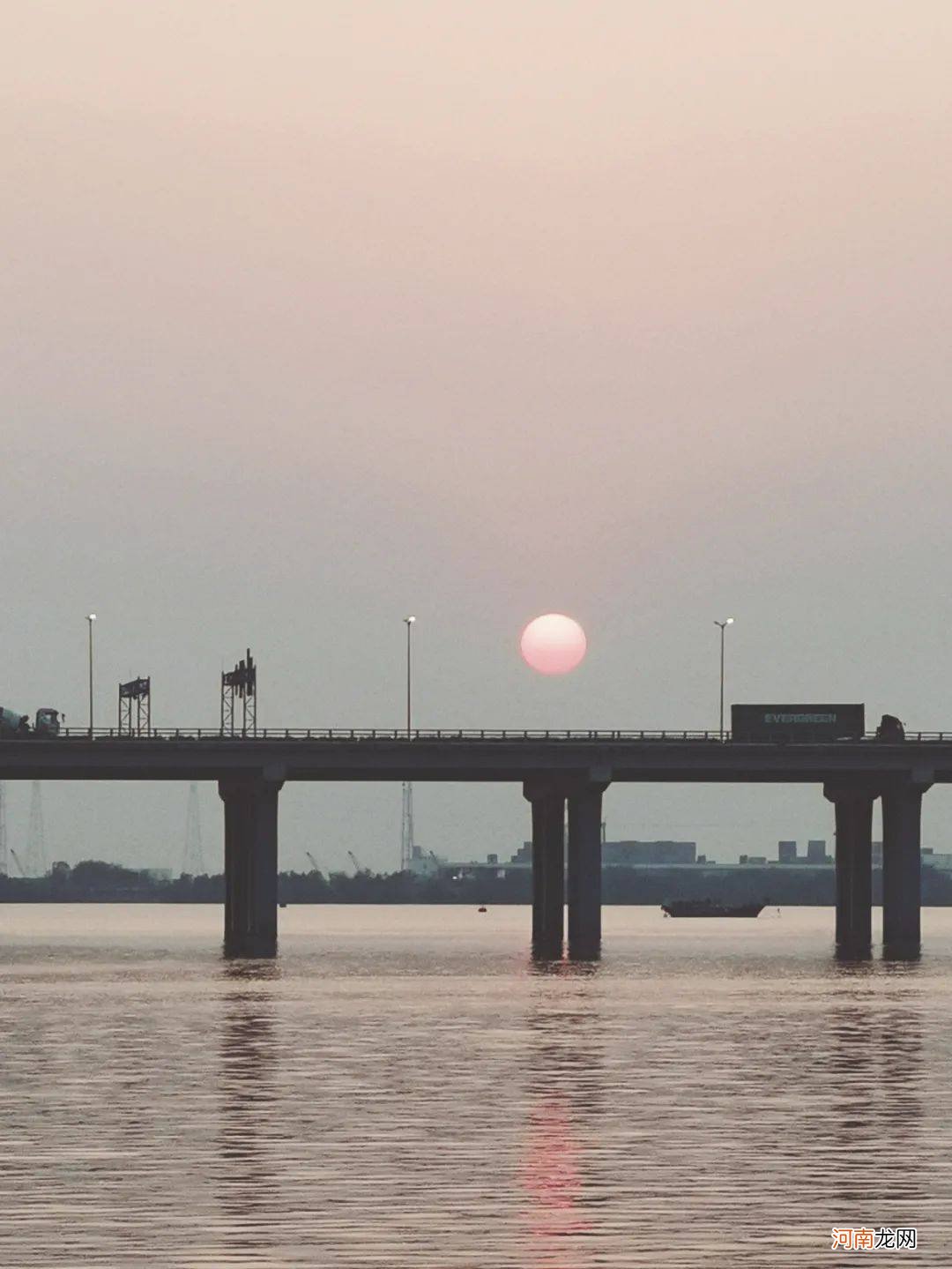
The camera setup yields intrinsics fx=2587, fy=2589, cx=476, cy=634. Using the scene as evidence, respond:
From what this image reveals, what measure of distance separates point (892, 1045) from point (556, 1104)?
22.6m

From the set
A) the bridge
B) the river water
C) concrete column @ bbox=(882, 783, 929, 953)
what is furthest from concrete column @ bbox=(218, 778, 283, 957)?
the river water

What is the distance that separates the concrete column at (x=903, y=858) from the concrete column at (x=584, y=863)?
20.7 metres

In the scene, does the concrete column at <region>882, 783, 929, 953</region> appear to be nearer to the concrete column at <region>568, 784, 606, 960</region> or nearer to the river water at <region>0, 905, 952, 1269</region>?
the concrete column at <region>568, 784, 606, 960</region>

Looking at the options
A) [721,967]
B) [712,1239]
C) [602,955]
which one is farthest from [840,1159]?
[602,955]

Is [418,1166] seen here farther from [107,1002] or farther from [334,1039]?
[107,1002]

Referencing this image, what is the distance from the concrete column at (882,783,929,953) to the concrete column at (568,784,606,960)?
20723mm

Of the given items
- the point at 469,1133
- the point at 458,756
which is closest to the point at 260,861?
the point at 458,756

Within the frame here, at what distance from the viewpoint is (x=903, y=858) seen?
598 feet

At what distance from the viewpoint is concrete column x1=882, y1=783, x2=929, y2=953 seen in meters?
182

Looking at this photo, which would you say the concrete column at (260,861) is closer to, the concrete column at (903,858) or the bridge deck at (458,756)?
the bridge deck at (458,756)

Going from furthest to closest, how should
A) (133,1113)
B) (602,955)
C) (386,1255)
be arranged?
(602,955) → (133,1113) → (386,1255)

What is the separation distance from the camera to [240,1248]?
3145 centimetres

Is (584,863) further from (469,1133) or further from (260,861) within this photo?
(469,1133)

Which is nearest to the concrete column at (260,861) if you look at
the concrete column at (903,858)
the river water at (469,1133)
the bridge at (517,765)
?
the bridge at (517,765)
